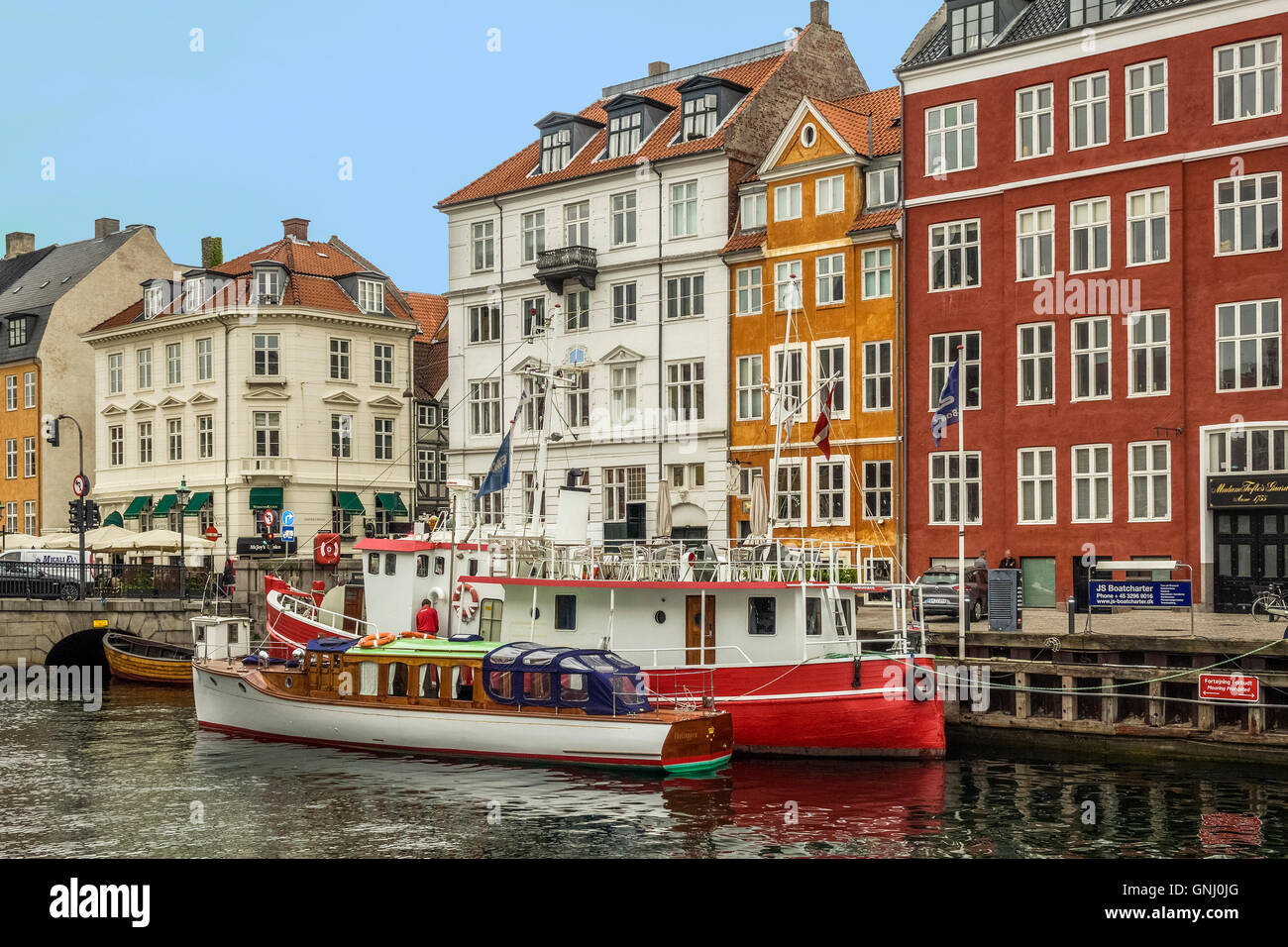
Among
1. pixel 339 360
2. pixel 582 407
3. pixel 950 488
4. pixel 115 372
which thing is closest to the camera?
pixel 950 488

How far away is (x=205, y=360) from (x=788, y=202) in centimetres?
3120

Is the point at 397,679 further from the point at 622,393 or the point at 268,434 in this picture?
the point at 268,434

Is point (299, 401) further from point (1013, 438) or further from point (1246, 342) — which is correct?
point (1246, 342)

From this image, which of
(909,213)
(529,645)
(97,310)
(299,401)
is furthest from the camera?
(97,310)

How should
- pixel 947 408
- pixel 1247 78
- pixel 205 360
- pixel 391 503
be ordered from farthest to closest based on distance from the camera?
pixel 391 503
pixel 205 360
pixel 1247 78
pixel 947 408

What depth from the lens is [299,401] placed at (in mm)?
66875

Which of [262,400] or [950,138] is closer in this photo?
[950,138]

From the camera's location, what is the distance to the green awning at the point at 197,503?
218 ft

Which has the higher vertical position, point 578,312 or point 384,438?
point 578,312

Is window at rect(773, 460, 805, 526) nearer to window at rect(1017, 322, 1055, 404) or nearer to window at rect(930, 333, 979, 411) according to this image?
window at rect(930, 333, 979, 411)

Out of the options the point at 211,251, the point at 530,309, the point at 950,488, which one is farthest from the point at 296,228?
the point at 950,488

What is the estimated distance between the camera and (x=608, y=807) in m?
24.1
